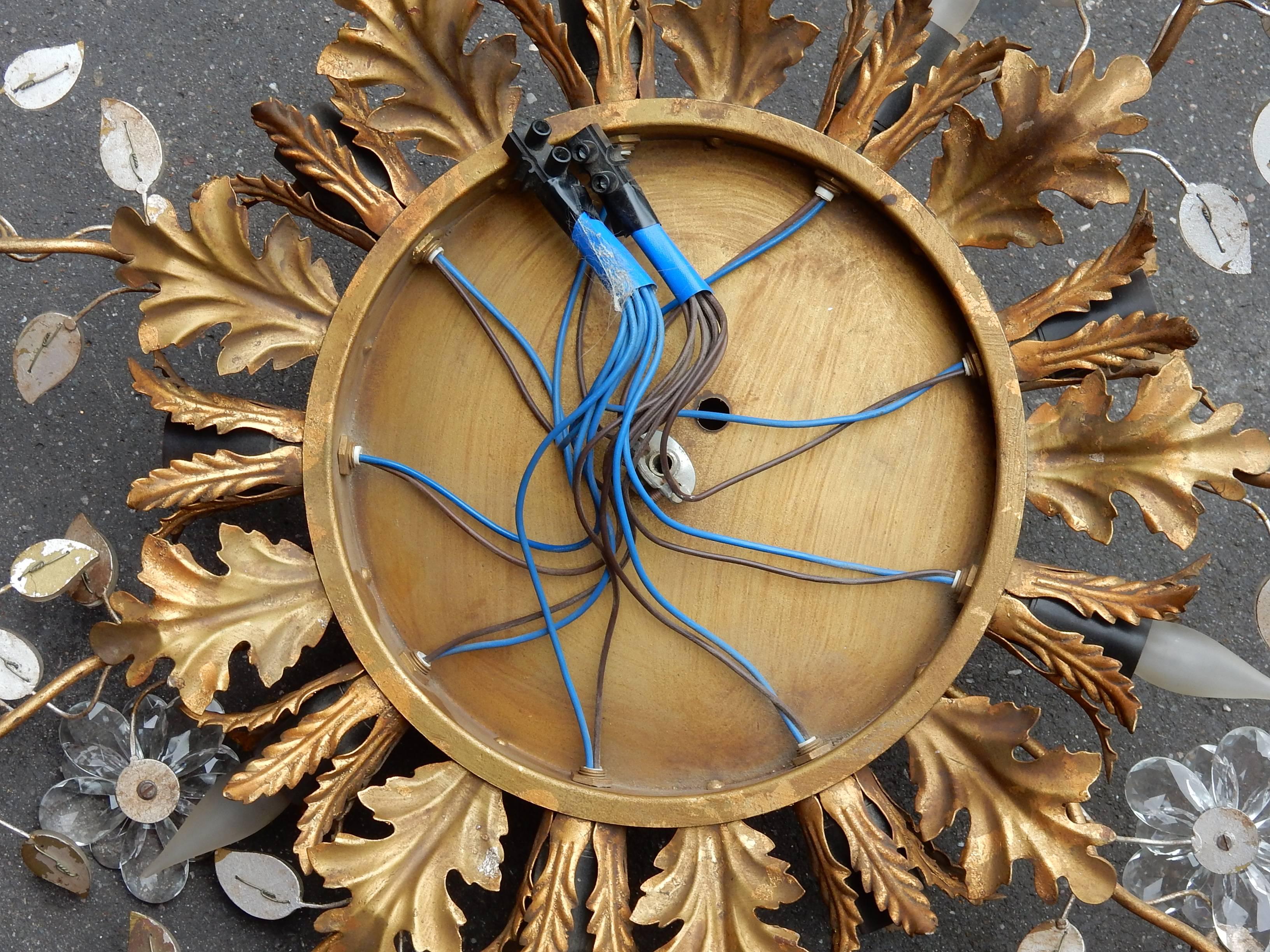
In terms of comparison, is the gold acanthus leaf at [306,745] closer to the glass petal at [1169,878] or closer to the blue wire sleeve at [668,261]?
the blue wire sleeve at [668,261]

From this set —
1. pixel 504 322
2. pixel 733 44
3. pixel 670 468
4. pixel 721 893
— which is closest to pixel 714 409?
pixel 670 468

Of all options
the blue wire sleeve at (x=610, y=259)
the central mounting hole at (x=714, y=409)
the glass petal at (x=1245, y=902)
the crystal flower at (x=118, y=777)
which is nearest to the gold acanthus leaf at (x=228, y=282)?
the blue wire sleeve at (x=610, y=259)

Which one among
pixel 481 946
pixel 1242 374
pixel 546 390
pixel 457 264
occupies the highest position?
pixel 457 264

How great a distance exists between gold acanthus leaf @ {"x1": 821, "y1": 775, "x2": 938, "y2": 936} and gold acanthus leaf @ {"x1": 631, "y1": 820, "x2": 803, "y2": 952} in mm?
62

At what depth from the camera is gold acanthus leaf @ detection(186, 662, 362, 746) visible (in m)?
0.95

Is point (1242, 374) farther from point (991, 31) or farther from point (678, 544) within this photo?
point (678, 544)

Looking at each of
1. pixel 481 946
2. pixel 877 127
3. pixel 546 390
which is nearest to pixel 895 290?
pixel 877 127

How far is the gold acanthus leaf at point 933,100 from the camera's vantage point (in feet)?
3.17

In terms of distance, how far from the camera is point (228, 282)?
970 mm

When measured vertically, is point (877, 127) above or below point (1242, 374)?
above

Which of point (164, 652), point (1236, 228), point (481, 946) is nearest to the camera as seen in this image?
point (164, 652)

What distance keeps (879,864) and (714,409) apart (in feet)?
1.36

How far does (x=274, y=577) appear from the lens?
96 centimetres

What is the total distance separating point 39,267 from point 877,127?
93cm
